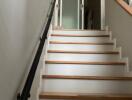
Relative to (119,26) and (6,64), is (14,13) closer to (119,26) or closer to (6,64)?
(6,64)

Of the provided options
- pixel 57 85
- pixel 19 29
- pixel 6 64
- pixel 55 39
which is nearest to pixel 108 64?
pixel 57 85

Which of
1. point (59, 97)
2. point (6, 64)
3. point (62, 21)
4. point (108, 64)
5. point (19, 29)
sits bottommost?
point (59, 97)

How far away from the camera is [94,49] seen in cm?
381

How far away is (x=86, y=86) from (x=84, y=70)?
0.37 m

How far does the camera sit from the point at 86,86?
2852mm

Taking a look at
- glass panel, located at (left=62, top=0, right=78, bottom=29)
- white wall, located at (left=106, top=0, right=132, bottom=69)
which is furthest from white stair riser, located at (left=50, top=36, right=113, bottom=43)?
glass panel, located at (left=62, top=0, right=78, bottom=29)

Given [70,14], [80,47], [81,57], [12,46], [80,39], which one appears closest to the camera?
[12,46]

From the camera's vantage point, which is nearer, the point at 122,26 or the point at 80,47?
the point at 122,26

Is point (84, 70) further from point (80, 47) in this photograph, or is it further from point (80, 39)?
point (80, 39)

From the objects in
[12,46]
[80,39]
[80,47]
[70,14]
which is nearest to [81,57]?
[80,47]

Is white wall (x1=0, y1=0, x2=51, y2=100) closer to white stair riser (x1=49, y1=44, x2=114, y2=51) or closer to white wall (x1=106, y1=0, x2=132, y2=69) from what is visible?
white wall (x1=106, y1=0, x2=132, y2=69)

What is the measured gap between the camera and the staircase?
274cm

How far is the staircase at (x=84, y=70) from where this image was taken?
2.74 m

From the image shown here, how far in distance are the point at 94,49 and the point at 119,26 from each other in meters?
0.54
